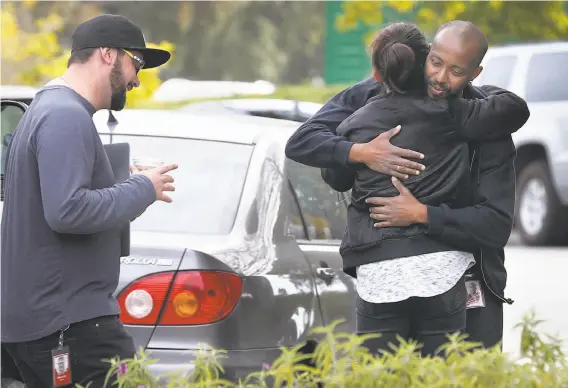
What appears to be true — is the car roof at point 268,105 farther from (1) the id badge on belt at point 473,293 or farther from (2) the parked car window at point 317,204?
(1) the id badge on belt at point 473,293

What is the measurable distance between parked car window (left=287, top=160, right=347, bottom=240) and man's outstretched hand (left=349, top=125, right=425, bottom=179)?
1.64 m

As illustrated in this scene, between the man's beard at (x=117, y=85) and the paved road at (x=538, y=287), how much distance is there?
5138 millimetres

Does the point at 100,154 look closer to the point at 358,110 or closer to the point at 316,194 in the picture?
the point at 358,110

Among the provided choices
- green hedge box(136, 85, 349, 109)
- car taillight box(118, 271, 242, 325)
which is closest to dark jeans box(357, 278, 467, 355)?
car taillight box(118, 271, 242, 325)

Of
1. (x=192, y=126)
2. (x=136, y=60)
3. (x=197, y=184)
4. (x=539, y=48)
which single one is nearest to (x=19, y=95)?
(x=192, y=126)

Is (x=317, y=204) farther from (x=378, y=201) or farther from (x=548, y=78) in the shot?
(x=548, y=78)

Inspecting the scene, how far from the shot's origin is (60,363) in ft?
12.2

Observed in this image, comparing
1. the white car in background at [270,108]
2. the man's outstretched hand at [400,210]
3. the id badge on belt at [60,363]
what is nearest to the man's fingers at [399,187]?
the man's outstretched hand at [400,210]

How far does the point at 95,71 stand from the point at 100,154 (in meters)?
0.28

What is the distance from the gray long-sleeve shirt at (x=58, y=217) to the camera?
3562mm

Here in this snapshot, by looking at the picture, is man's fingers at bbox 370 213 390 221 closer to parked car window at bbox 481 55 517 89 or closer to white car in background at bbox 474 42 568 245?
white car in background at bbox 474 42 568 245

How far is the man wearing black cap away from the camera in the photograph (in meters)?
3.57

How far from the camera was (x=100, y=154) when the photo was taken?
3725 mm

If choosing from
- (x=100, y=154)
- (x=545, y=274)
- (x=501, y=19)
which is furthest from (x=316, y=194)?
(x=501, y=19)
